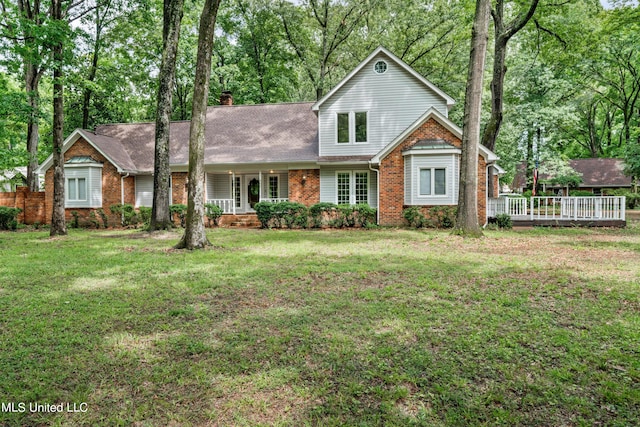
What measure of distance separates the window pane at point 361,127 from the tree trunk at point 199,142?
29.4 feet

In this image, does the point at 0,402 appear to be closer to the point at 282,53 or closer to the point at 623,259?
the point at 623,259

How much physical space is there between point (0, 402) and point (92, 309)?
2101 mm

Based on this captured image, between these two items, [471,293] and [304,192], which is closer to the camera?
[471,293]

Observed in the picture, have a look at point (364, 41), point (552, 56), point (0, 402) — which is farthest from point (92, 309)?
point (364, 41)

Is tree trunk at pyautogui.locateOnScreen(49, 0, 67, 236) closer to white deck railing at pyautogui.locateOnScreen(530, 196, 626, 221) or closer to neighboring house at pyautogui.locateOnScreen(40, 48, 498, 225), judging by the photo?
neighboring house at pyautogui.locateOnScreen(40, 48, 498, 225)

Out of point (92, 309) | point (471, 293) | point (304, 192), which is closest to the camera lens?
point (92, 309)

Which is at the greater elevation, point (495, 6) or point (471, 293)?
point (495, 6)

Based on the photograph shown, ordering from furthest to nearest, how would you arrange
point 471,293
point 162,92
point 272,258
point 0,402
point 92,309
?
point 162,92 < point 272,258 < point 471,293 < point 92,309 < point 0,402

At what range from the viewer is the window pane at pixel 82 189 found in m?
17.9

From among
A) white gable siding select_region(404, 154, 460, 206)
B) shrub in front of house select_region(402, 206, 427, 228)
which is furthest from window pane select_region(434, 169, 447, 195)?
shrub in front of house select_region(402, 206, 427, 228)

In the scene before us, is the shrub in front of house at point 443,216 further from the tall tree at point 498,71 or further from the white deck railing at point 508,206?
the tall tree at point 498,71

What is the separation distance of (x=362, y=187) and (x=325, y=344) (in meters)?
13.8

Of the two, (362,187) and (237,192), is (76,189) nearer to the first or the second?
(237,192)

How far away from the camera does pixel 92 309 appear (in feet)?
15.6
